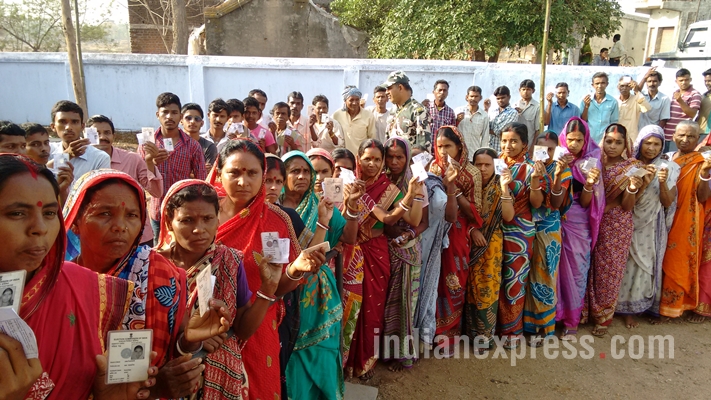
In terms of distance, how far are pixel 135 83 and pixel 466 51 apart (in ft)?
28.7

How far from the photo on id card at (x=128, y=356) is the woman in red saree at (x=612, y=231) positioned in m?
4.24

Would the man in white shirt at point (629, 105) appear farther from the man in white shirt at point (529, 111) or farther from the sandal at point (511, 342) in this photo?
the sandal at point (511, 342)

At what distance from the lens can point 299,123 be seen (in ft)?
22.1

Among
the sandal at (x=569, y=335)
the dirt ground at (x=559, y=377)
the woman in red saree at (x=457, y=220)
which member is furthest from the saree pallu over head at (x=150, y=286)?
the sandal at (x=569, y=335)

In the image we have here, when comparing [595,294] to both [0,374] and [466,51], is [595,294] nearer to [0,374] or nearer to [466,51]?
[0,374]

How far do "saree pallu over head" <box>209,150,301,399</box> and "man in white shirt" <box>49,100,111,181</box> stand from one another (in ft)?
5.61

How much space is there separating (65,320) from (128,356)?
214mm

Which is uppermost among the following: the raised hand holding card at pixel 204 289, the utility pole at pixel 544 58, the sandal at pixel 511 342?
the utility pole at pixel 544 58

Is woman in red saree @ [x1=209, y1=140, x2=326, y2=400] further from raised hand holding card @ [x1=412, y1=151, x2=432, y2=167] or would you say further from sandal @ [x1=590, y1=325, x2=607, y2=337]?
sandal @ [x1=590, y1=325, x2=607, y2=337]

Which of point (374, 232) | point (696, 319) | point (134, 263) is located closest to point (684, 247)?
point (696, 319)

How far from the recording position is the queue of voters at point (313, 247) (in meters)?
1.41

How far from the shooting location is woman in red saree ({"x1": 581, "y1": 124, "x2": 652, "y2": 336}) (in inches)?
171

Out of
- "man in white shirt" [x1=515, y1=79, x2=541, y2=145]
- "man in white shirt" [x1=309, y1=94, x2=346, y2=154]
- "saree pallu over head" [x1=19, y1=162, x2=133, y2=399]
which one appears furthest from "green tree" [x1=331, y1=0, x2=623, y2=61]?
"saree pallu over head" [x1=19, y1=162, x2=133, y2=399]

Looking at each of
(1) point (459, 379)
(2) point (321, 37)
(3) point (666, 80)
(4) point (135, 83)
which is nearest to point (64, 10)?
(4) point (135, 83)
